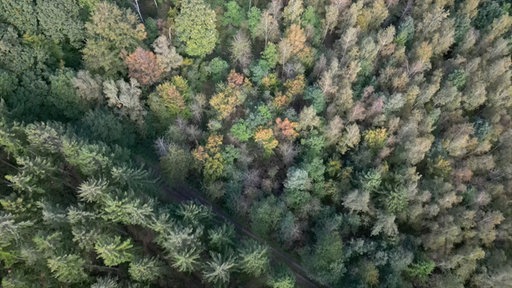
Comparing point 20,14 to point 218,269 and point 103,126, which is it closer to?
point 103,126

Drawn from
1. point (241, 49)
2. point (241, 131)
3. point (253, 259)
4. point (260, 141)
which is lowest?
point (253, 259)

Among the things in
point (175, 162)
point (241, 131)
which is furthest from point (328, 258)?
point (175, 162)

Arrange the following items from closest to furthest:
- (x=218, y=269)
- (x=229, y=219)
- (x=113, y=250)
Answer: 1. (x=113, y=250)
2. (x=218, y=269)
3. (x=229, y=219)

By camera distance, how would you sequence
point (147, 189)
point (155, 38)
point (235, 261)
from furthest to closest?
point (155, 38)
point (147, 189)
point (235, 261)

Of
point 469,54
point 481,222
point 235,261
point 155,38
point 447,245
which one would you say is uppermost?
point 469,54

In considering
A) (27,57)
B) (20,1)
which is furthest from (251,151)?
(20,1)

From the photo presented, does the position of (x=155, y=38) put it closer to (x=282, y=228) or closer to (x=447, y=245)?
(x=282, y=228)

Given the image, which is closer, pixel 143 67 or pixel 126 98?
pixel 126 98

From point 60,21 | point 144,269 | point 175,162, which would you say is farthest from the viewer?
point 60,21
